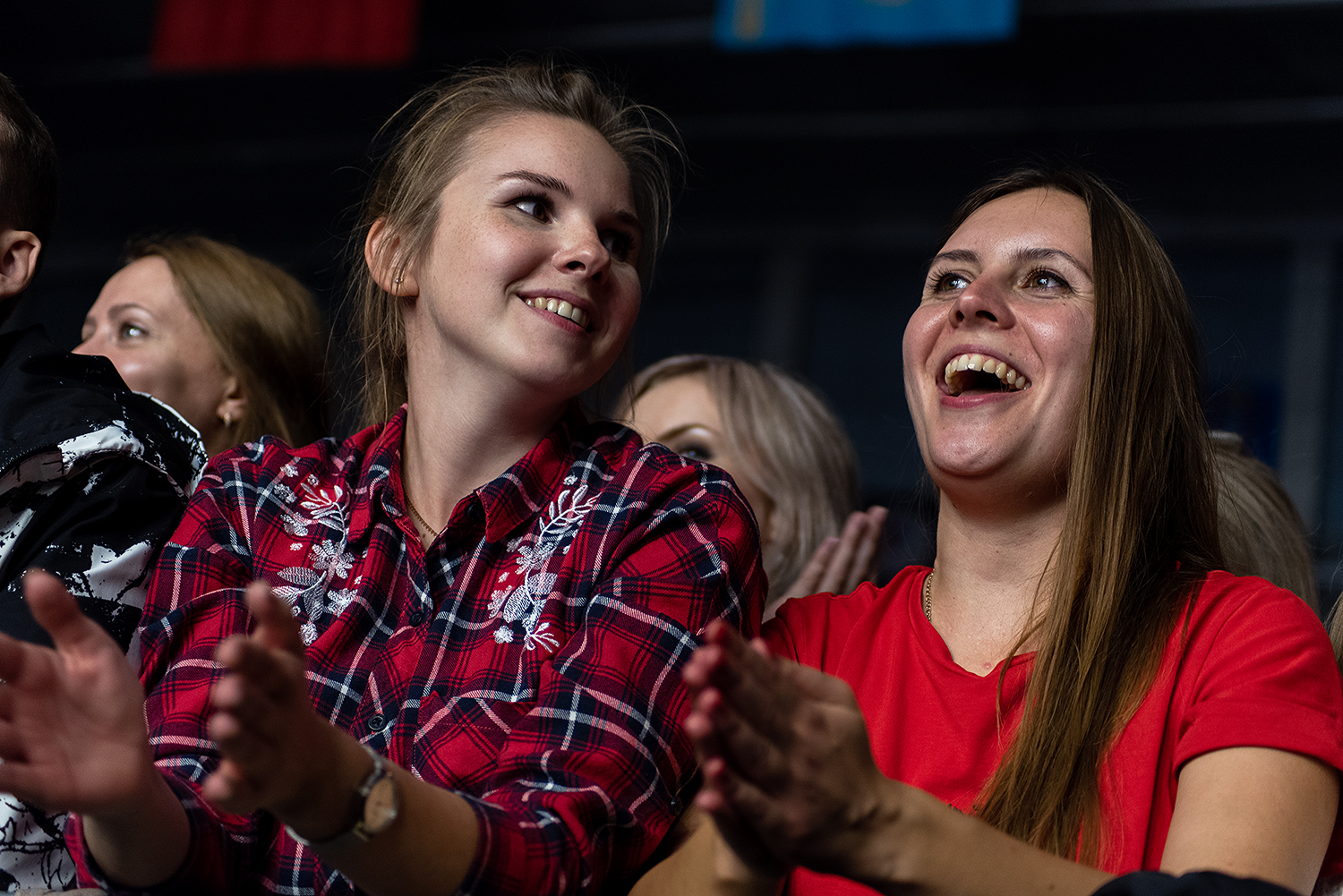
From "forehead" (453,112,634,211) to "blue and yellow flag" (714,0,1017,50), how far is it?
3.06 m

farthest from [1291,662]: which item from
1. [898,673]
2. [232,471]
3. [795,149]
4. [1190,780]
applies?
[795,149]

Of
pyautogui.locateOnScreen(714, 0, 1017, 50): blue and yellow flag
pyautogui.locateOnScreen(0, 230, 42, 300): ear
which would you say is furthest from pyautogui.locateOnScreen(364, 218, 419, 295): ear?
pyautogui.locateOnScreen(714, 0, 1017, 50): blue and yellow flag

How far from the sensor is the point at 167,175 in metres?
7.66

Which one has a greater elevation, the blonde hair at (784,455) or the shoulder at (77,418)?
the shoulder at (77,418)

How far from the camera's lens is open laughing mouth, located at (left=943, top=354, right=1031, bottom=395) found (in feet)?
4.33

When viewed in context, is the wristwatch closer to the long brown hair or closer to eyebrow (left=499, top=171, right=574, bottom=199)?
the long brown hair

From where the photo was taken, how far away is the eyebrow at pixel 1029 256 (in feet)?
4.37

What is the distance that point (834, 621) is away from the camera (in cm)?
137

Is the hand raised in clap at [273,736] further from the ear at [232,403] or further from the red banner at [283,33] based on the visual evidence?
the red banner at [283,33]

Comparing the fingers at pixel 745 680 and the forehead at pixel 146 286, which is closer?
the fingers at pixel 745 680

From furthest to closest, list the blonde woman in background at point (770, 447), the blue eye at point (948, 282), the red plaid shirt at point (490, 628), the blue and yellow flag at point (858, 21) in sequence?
the blue and yellow flag at point (858, 21) < the blonde woman in background at point (770, 447) < the blue eye at point (948, 282) < the red plaid shirt at point (490, 628)

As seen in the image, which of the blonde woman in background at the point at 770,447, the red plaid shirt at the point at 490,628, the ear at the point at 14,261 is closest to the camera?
the red plaid shirt at the point at 490,628

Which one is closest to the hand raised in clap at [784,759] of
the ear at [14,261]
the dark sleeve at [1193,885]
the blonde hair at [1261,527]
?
the dark sleeve at [1193,885]

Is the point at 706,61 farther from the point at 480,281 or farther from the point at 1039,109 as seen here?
the point at 480,281
